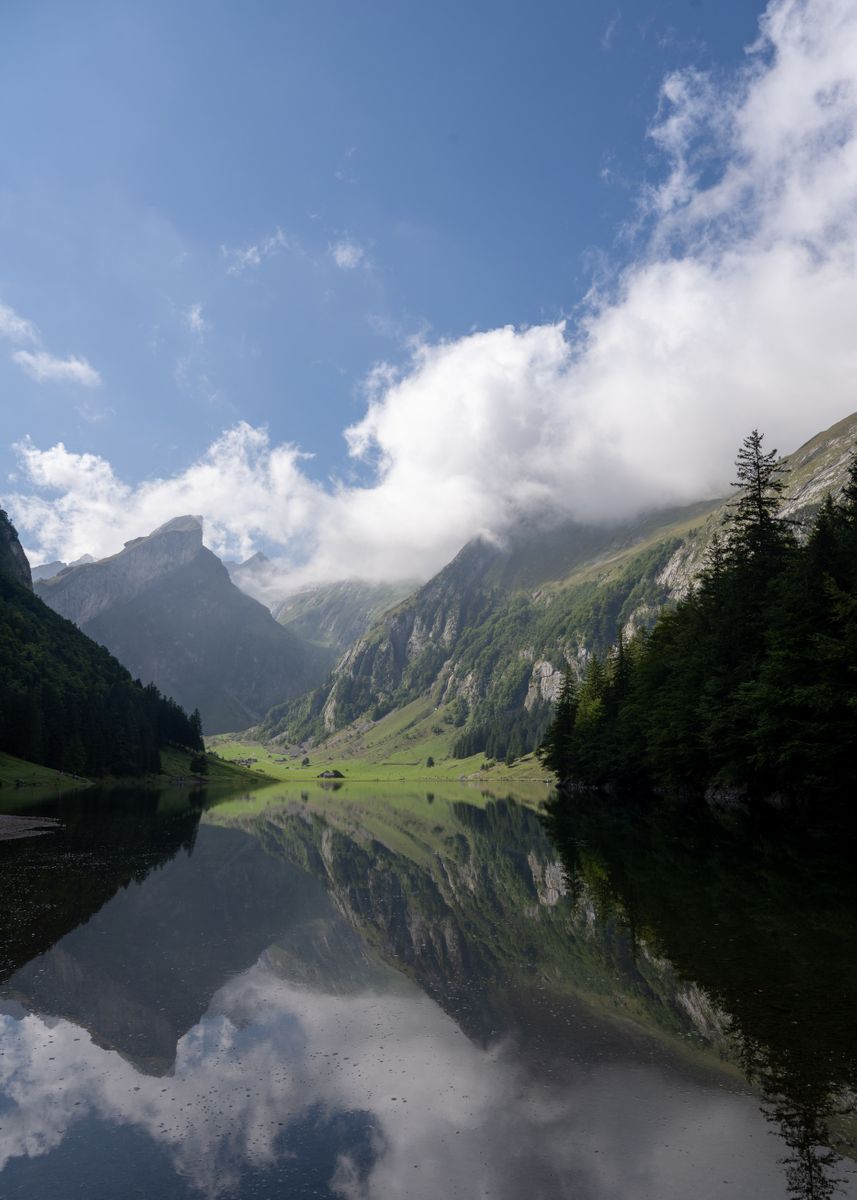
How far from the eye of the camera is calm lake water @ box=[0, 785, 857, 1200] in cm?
877

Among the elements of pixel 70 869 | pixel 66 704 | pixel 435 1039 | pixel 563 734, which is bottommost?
pixel 563 734

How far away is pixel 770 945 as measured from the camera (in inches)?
706

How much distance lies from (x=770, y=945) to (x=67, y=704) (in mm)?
140771

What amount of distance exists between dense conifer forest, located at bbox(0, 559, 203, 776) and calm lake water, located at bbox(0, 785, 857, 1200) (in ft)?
333

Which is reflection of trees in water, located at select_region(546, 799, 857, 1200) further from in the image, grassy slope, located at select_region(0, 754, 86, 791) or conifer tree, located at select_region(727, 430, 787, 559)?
grassy slope, located at select_region(0, 754, 86, 791)

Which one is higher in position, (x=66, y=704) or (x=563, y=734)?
(x=66, y=704)

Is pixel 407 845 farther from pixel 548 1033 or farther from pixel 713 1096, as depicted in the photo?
pixel 713 1096

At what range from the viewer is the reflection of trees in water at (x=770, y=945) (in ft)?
32.3

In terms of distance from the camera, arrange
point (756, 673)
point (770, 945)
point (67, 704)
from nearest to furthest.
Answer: point (770, 945), point (756, 673), point (67, 704)

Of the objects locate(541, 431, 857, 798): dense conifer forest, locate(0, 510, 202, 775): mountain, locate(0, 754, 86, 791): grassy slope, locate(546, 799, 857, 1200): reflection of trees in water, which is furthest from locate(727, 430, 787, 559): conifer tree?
locate(0, 510, 202, 775): mountain

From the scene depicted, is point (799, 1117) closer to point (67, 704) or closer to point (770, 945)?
point (770, 945)

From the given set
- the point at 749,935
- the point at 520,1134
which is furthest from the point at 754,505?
the point at 520,1134

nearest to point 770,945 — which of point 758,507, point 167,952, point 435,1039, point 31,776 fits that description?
point 435,1039

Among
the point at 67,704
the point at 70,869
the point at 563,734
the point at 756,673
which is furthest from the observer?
the point at 67,704
